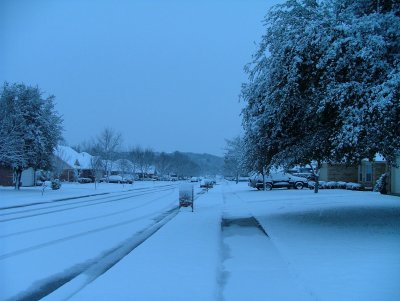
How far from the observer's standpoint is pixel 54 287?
7.19m

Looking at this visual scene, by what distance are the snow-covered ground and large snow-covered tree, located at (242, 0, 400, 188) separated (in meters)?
2.39

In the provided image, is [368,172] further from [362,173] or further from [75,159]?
[75,159]

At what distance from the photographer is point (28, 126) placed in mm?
37000

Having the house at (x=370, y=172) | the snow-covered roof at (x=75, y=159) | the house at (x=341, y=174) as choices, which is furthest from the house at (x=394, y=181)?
the snow-covered roof at (x=75, y=159)

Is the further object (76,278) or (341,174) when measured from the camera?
(341,174)

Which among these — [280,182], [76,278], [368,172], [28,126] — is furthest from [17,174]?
[76,278]

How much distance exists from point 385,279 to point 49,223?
1162 centimetres

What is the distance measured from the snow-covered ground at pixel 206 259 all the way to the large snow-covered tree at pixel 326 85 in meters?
2.39

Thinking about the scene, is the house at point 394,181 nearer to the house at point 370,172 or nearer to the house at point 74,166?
the house at point 370,172

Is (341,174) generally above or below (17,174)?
above

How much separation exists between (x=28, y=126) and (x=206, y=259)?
3136cm

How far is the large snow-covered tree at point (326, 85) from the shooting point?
1127 cm

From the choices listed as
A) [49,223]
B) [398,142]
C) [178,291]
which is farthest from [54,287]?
[398,142]

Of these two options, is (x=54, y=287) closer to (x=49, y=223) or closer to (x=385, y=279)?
(x=385, y=279)
